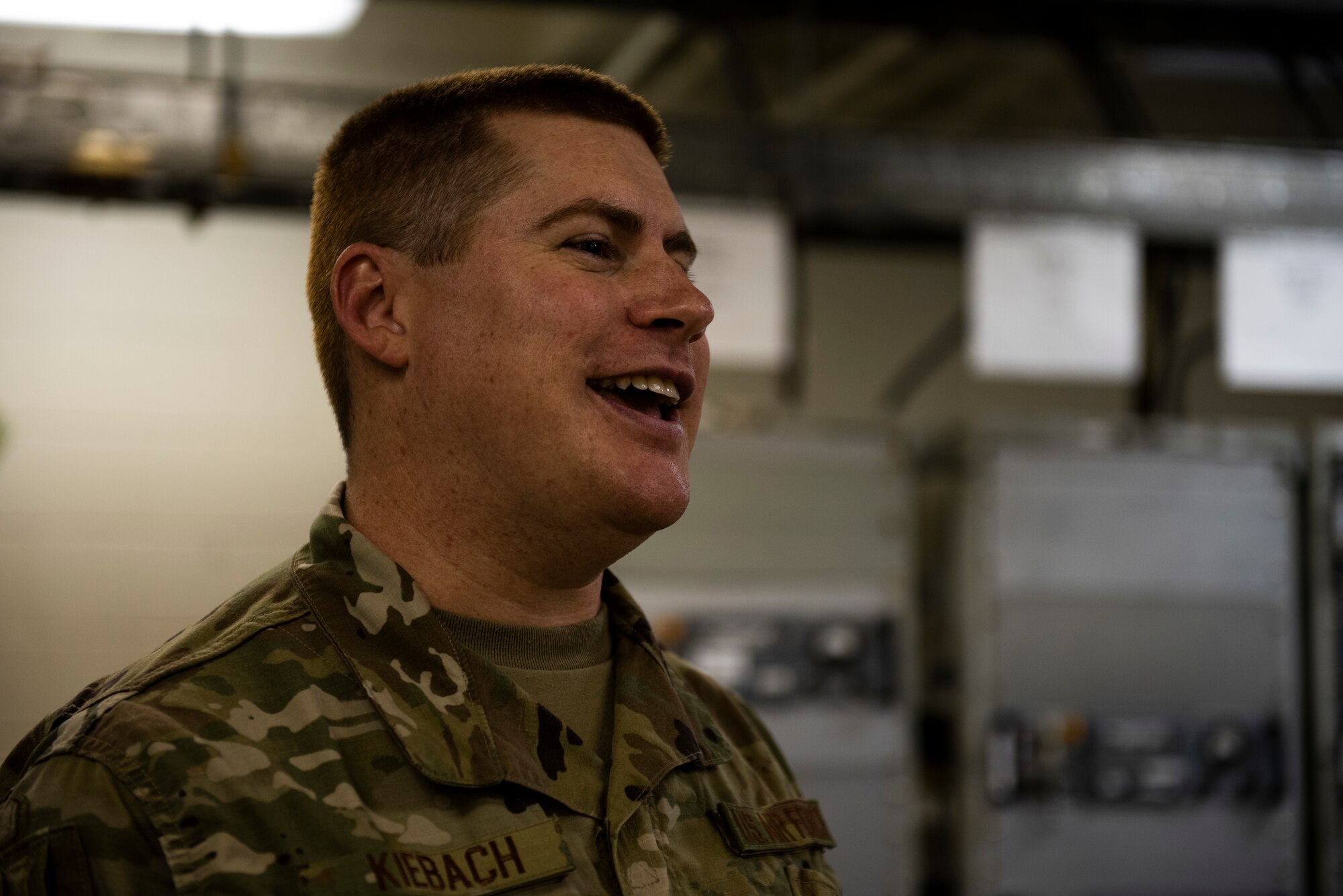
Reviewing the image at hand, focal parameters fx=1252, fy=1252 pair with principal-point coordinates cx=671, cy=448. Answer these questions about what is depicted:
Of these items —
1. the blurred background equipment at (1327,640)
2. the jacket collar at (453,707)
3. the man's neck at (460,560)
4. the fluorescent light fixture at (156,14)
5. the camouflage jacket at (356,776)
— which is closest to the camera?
the camouflage jacket at (356,776)

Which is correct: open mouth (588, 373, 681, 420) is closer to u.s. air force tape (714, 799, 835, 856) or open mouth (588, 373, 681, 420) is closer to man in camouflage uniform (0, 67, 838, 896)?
man in camouflage uniform (0, 67, 838, 896)

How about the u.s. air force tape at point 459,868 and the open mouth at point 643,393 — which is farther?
the open mouth at point 643,393

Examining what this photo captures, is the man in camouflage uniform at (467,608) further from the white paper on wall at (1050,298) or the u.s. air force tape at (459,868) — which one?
the white paper on wall at (1050,298)

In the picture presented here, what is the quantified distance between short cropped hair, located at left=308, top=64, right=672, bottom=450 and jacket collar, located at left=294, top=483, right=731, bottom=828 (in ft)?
0.50

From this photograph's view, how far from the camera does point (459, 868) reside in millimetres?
848

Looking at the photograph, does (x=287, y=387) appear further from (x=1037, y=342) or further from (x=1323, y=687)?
(x=1323, y=687)

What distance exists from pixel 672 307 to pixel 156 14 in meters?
2.46

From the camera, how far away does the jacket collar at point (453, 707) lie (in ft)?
2.95

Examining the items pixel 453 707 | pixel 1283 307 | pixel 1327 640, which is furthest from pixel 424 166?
pixel 1327 640

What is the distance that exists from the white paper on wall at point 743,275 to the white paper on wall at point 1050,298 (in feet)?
1.58

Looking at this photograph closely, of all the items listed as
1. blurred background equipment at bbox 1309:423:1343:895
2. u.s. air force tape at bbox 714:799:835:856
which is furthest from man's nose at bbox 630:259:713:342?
blurred background equipment at bbox 1309:423:1343:895

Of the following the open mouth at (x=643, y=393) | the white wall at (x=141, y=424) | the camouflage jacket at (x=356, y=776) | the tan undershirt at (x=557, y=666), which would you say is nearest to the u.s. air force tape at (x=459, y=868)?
the camouflage jacket at (x=356, y=776)

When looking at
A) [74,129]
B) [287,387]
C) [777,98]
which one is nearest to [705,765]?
[74,129]

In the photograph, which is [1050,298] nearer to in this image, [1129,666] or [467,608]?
[1129,666]
